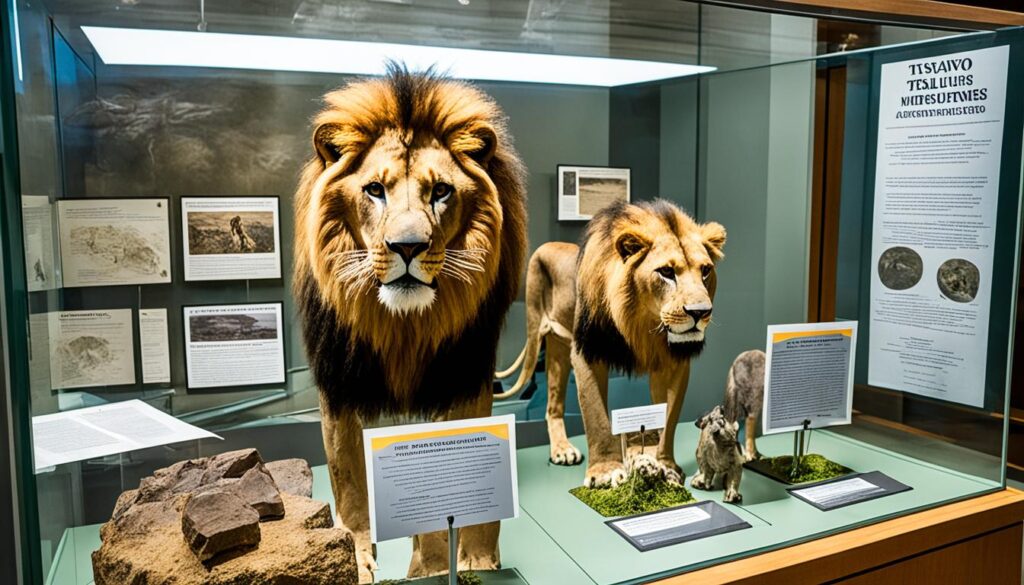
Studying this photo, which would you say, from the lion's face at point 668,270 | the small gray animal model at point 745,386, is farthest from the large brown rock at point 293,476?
the small gray animal model at point 745,386

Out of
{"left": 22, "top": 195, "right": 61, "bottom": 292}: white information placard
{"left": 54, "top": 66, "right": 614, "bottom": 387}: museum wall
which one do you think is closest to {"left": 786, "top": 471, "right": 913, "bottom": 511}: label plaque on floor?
{"left": 54, "top": 66, "right": 614, "bottom": 387}: museum wall

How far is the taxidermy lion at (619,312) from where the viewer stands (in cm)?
220

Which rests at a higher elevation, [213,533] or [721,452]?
[213,533]

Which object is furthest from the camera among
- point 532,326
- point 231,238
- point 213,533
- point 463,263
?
point 532,326

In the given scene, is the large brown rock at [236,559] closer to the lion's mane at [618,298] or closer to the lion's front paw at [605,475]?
the lion's front paw at [605,475]

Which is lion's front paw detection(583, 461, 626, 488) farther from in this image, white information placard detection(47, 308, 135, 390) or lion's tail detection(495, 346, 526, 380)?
white information placard detection(47, 308, 135, 390)

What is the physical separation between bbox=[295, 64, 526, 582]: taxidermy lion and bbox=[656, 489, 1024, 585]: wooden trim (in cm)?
67

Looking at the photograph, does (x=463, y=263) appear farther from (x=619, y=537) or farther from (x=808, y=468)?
(x=808, y=468)

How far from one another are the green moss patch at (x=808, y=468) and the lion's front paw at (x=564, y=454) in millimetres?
691

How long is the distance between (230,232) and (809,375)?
5.93 feet

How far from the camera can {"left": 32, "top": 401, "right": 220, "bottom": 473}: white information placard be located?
149 centimetres

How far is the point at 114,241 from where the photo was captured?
156 cm

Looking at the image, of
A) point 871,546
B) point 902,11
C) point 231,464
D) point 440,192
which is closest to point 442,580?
point 231,464

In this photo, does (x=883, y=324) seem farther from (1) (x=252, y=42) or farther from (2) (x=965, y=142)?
(1) (x=252, y=42)
